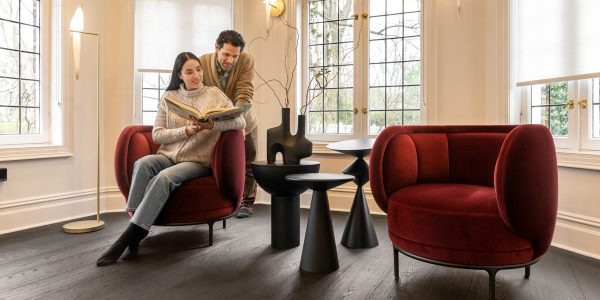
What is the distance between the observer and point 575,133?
101 inches

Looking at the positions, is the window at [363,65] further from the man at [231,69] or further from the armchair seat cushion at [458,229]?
the armchair seat cushion at [458,229]

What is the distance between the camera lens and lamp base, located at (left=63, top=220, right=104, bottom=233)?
2.79 m

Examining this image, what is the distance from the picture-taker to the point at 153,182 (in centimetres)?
219

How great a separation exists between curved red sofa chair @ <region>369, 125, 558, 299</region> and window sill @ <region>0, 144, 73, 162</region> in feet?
8.66

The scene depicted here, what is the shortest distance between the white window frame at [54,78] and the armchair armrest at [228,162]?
1.70 metres

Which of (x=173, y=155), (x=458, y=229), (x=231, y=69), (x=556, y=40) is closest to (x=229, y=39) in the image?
(x=231, y=69)

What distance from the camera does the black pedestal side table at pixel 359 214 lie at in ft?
8.04

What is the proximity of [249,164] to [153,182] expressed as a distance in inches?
47.5

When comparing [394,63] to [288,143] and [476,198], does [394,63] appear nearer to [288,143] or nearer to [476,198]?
[288,143]

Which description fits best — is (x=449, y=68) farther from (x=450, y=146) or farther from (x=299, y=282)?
(x=299, y=282)

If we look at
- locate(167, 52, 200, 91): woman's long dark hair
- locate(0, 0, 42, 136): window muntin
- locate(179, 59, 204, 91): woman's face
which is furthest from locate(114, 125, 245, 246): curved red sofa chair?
locate(0, 0, 42, 136): window muntin

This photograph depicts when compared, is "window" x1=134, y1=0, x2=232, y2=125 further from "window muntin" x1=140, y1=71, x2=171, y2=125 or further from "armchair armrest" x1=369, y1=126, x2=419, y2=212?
"armchair armrest" x1=369, y1=126, x2=419, y2=212

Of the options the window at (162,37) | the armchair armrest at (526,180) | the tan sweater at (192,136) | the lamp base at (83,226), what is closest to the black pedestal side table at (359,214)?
the tan sweater at (192,136)

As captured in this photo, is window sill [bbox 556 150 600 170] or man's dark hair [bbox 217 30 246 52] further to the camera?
man's dark hair [bbox 217 30 246 52]
